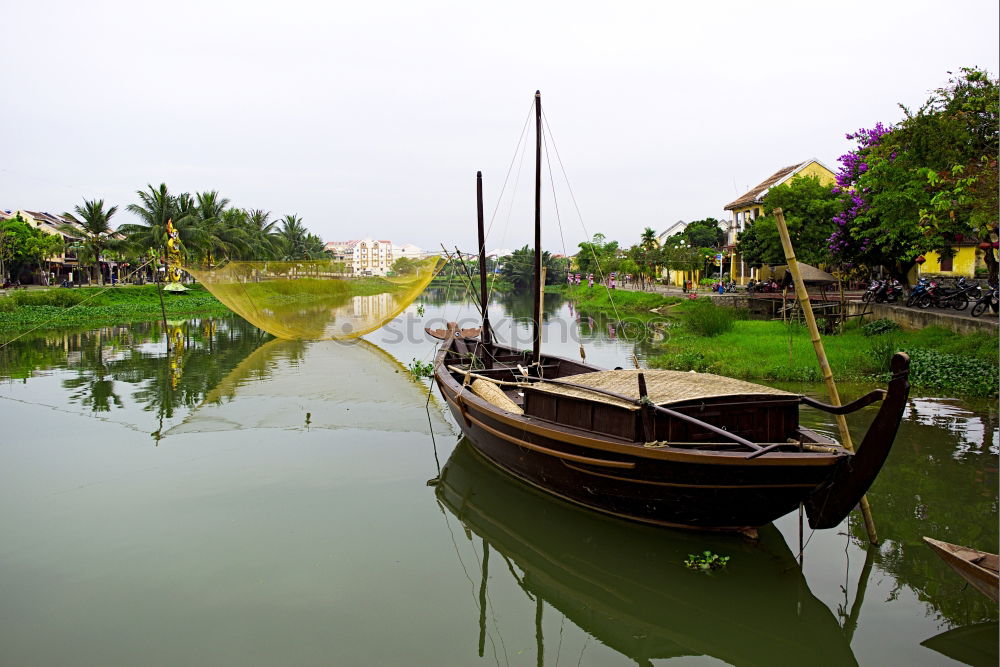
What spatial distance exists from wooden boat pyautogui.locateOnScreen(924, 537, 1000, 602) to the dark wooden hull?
62 centimetres

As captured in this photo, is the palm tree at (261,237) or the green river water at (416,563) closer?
the green river water at (416,563)

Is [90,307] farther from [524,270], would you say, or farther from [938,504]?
[524,270]

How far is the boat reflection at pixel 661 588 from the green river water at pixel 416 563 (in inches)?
0.8

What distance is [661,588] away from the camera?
5.07m

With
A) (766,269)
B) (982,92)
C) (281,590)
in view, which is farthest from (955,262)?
(281,590)

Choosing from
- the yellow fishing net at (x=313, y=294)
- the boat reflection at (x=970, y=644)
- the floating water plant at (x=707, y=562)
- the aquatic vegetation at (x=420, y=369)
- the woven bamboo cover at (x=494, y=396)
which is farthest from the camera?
the aquatic vegetation at (x=420, y=369)

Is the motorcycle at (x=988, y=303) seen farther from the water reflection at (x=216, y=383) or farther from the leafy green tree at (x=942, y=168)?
the water reflection at (x=216, y=383)

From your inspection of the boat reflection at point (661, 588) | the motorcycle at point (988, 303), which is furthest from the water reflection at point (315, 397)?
the motorcycle at point (988, 303)

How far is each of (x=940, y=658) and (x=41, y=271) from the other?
48.6 m

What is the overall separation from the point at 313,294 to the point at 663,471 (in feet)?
38.6

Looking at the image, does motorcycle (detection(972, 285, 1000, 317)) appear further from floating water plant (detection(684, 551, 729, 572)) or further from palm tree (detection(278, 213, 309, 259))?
palm tree (detection(278, 213, 309, 259))

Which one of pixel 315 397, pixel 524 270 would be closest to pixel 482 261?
pixel 315 397

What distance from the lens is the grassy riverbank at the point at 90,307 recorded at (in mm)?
23641

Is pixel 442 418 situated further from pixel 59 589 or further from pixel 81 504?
pixel 59 589
